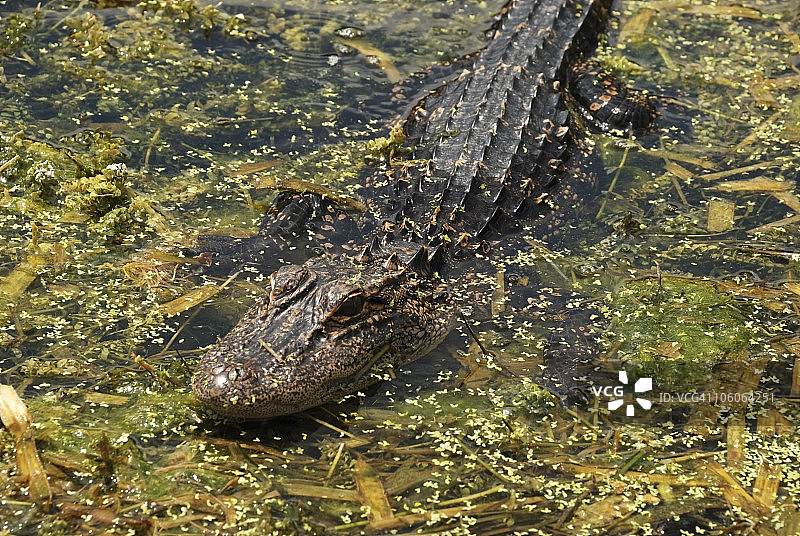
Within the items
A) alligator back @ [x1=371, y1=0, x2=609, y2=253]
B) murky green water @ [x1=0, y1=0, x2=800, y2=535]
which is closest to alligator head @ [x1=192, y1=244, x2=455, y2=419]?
murky green water @ [x1=0, y1=0, x2=800, y2=535]

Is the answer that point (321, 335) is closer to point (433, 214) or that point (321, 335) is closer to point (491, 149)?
point (433, 214)

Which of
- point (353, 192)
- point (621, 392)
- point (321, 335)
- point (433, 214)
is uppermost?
point (433, 214)

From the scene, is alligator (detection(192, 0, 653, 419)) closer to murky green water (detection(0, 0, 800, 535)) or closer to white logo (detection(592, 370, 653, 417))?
murky green water (detection(0, 0, 800, 535))

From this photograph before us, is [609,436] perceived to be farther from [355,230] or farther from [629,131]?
[629,131]

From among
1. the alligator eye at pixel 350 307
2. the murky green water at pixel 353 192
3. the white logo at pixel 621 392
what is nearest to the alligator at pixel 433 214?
the alligator eye at pixel 350 307

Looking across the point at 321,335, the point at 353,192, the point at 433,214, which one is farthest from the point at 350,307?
the point at 353,192

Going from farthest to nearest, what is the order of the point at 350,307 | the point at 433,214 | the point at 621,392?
the point at 433,214, the point at 621,392, the point at 350,307

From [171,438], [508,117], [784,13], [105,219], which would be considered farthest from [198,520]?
[784,13]
